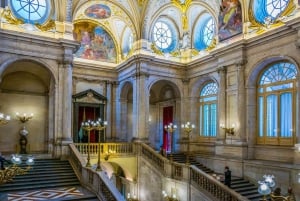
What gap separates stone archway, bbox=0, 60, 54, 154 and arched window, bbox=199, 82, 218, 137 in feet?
32.1

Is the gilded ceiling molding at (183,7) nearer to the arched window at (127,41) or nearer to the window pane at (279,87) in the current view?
the arched window at (127,41)

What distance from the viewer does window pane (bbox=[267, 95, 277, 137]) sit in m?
14.7

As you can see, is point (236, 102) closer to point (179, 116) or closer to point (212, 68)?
point (212, 68)

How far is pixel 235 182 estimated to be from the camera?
1441 centimetres

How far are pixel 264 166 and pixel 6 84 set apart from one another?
14994 millimetres

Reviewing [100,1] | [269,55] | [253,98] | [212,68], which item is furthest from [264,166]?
[100,1]

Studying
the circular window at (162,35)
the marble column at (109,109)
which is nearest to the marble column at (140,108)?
the circular window at (162,35)

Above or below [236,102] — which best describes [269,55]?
above

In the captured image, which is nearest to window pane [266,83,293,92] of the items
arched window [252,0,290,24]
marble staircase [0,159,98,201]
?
arched window [252,0,290,24]

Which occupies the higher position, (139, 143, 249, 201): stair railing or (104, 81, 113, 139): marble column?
(104, 81, 113, 139): marble column

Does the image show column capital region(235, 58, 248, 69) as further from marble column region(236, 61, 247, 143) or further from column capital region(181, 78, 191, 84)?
column capital region(181, 78, 191, 84)

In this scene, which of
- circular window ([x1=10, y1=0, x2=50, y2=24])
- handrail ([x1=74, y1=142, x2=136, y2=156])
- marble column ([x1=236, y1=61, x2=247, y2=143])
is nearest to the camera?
circular window ([x1=10, y1=0, x2=50, y2=24])

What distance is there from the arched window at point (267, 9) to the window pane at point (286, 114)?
13.0 feet

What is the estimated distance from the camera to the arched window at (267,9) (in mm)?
14219
